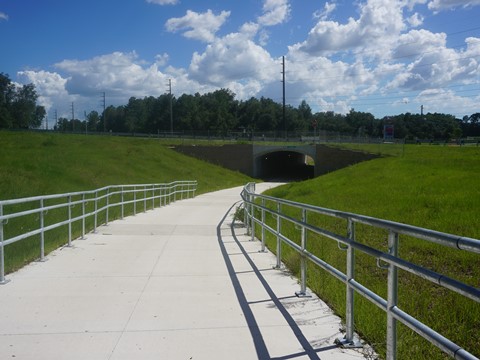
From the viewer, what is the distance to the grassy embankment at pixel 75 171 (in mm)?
13852

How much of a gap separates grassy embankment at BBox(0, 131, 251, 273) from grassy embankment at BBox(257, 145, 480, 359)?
17.5 feet

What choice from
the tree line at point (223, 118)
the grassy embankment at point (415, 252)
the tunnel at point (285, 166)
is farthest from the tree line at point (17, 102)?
the grassy embankment at point (415, 252)

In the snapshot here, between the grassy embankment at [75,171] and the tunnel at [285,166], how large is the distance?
49.6 ft

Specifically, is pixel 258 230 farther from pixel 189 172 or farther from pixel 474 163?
pixel 189 172

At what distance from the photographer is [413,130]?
415ft

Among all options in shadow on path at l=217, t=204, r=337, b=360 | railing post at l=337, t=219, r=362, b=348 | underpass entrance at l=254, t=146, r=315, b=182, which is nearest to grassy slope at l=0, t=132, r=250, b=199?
underpass entrance at l=254, t=146, r=315, b=182

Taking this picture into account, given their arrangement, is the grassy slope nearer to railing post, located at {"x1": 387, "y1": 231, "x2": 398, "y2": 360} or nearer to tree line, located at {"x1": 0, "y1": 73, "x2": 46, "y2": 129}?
railing post, located at {"x1": 387, "y1": 231, "x2": 398, "y2": 360}

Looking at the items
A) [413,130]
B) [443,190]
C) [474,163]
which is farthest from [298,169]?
[443,190]

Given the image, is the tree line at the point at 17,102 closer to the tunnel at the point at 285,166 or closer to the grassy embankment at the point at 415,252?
the tunnel at the point at 285,166

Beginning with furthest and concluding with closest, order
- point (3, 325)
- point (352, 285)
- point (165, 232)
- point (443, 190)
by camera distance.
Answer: point (443, 190) → point (165, 232) → point (3, 325) → point (352, 285)

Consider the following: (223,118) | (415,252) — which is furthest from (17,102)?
(415,252)

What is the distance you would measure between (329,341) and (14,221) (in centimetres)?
1310

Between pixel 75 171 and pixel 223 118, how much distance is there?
10896 centimetres

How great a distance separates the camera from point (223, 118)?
5669 inches
